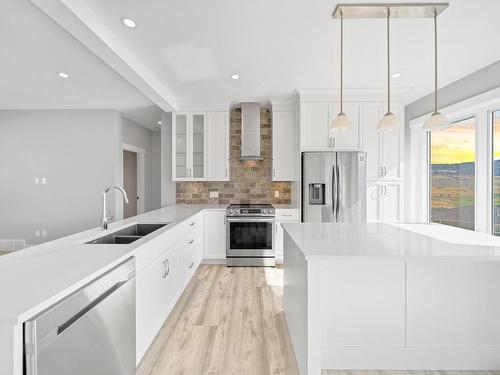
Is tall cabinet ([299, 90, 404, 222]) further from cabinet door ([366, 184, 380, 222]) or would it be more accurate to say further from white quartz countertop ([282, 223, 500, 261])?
white quartz countertop ([282, 223, 500, 261])

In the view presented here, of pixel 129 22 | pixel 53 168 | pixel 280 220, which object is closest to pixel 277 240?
pixel 280 220

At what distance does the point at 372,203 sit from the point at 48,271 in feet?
12.7

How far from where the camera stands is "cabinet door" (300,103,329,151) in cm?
415

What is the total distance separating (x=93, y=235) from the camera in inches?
80.6

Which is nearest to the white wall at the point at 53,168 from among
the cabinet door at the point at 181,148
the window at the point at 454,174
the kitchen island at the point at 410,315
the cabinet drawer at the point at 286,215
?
the cabinet door at the point at 181,148

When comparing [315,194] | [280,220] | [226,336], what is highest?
[315,194]

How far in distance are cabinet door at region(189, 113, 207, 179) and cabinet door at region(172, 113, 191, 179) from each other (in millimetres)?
78

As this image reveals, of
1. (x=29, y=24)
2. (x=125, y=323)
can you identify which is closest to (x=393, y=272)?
(x=125, y=323)

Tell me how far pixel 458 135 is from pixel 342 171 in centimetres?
143

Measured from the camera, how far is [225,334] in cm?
237

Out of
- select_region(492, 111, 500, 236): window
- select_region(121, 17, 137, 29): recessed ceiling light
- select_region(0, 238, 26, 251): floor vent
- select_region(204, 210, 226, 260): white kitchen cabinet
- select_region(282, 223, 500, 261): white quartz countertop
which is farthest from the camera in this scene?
select_region(0, 238, 26, 251): floor vent

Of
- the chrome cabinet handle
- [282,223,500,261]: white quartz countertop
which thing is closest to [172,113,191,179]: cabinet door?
the chrome cabinet handle

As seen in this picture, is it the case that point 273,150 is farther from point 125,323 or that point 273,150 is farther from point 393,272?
point 125,323

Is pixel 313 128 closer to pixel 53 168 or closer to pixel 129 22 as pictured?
pixel 129 22
